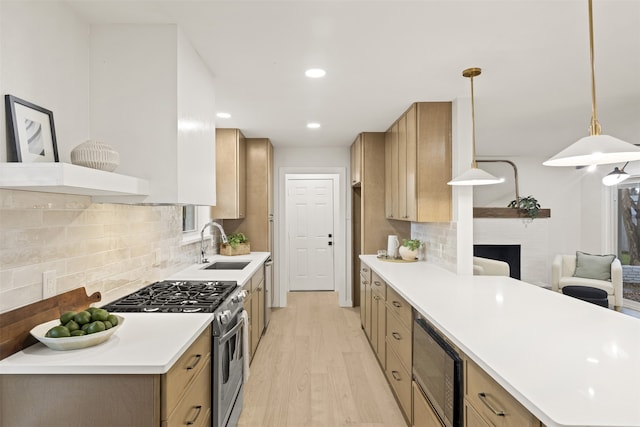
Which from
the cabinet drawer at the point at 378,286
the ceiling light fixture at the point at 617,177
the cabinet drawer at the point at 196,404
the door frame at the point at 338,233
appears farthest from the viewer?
the door frame at the point at 338,233

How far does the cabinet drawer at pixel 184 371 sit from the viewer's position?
1.42 metres

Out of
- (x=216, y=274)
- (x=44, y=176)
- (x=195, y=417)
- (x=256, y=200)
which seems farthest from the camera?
(x=256, y=200)

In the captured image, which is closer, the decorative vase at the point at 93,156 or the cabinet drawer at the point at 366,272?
the decorative vase at the point at 93,156

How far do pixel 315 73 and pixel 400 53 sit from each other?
0.60 m

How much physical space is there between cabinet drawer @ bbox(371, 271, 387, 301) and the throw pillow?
375cm

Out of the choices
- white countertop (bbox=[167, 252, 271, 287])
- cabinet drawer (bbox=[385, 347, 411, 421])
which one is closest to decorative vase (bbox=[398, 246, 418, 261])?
cabinet drawer (bbox=[385, 347, 411, 421])

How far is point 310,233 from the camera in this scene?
6.78 meters

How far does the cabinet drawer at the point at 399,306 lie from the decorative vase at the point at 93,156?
1879 millimetres

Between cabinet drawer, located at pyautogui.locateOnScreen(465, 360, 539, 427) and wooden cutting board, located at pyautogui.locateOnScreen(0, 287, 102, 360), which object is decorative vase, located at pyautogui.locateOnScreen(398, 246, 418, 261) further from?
wooden cutting board, located at pyautogui.locateOnScreen(0, 287, 102, 360)

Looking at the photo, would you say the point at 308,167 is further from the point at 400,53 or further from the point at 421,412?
the point at 421,412

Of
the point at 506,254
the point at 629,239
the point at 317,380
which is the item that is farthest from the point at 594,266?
the point at 317,380

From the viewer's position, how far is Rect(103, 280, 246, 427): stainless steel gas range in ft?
6.79

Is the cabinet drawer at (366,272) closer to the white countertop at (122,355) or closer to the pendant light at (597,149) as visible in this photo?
the white countertop at (122,355)

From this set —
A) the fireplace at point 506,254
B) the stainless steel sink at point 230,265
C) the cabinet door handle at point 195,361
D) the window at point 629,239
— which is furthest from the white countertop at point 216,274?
the window at point 629,239
